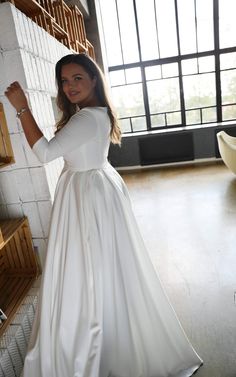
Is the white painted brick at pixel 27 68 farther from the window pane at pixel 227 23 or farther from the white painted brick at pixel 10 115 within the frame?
the window pane at pixel 227 23

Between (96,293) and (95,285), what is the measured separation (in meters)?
0.03

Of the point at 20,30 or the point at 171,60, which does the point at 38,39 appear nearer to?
the point at 20,30

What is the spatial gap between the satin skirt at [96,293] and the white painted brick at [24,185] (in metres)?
0.62

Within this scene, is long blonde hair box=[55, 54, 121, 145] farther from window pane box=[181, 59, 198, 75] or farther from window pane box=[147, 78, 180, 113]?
window pane box=[181, 59, 198, 75]

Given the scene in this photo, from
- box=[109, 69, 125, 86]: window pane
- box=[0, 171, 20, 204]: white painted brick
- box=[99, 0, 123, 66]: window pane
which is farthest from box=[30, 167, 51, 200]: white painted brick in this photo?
box=[99, 0, 123, 66]: window pane

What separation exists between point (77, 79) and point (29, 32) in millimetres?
922

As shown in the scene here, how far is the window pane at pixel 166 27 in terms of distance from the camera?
19.0 feet

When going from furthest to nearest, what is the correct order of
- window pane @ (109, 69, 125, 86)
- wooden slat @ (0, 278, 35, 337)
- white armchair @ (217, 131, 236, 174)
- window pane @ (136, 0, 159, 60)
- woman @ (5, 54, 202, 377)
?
Result: 1. window pane @ (109, 69, 125, 86)
2. window pane @ (136, 0, 159, 60)
3. white armchair @ (217, 131, 236, 174)
4. wooden slat @ (0, 278, 35, 337)
5. woman @ (5, 54, 202, 377)

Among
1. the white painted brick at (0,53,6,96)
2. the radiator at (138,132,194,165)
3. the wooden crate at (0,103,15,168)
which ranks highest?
Answer: the white painted brick at (0,53,6,96)

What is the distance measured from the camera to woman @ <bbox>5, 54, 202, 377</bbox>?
1.22m

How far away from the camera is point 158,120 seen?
636 centimetres

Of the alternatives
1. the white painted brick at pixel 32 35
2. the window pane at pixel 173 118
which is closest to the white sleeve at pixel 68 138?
the white painted brick at pixel 32 35

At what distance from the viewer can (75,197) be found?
1245mm

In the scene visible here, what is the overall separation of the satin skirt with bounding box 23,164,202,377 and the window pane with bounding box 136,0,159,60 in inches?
218
